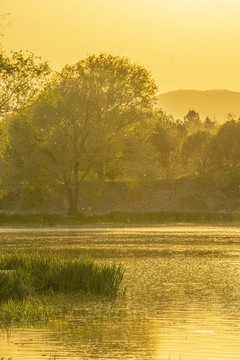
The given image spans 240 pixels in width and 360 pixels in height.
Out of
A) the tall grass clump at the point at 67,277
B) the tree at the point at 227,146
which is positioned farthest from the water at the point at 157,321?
the tree at the point at 227,146

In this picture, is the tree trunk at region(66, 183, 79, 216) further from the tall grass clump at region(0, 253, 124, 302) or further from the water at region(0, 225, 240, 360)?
the tall grass clump at region(0, 253, 124, 302)

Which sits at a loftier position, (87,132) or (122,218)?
(87,132)

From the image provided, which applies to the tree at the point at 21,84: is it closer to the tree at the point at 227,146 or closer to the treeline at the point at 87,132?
the treeline at the point at 87,132

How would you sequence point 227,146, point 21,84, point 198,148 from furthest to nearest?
point 198,148 → point 227,146 → point 21,84

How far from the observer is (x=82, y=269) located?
1000 inches

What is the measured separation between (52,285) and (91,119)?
60340 millimetres

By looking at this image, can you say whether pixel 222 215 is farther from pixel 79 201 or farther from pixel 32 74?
pixel 32 74

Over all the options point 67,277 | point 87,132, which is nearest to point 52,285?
point 67,277

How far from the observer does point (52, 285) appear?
990 inches

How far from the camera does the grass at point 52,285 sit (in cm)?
2203

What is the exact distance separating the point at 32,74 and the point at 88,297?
39.2 m

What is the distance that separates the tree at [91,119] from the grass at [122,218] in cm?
316

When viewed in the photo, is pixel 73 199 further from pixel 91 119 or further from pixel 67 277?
pixel 67 277

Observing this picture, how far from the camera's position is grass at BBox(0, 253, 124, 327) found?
22.0 m
